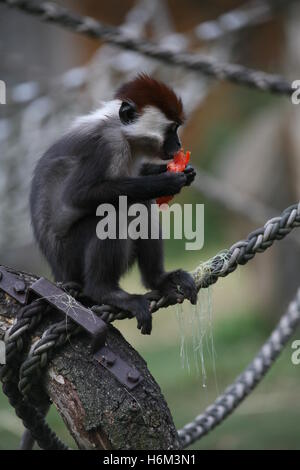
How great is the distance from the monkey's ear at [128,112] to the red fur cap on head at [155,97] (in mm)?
20

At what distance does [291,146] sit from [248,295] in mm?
1872

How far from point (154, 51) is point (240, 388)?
1967 mm

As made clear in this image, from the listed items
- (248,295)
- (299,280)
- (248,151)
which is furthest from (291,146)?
(248,295)

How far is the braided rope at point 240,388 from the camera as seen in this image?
2.92 metres

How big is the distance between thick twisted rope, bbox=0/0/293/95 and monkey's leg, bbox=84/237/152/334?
179cm

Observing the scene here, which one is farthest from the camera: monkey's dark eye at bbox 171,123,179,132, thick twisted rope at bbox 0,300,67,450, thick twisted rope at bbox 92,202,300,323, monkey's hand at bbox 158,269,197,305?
monkey's dark eye at bbox 171,123,179,132

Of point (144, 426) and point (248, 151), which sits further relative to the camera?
point (248, 151)

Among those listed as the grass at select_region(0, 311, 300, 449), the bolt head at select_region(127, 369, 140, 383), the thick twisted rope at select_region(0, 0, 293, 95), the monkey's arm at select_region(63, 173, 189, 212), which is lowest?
the grass at select_region(0, 311, 300, 449)

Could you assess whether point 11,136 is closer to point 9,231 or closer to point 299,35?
point 9,231

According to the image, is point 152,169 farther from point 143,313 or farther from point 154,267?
point 143,313

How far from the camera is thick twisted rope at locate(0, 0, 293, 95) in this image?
4.04m

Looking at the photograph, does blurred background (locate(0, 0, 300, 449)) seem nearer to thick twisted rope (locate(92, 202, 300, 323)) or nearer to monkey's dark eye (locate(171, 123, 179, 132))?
thick twisted rope (locate(92, 202, 300, 323))

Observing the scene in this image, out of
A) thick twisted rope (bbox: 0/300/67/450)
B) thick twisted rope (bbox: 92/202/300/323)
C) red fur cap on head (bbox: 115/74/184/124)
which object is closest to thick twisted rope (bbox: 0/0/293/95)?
red fur cap on head (bbox: 115/74/184/124)
